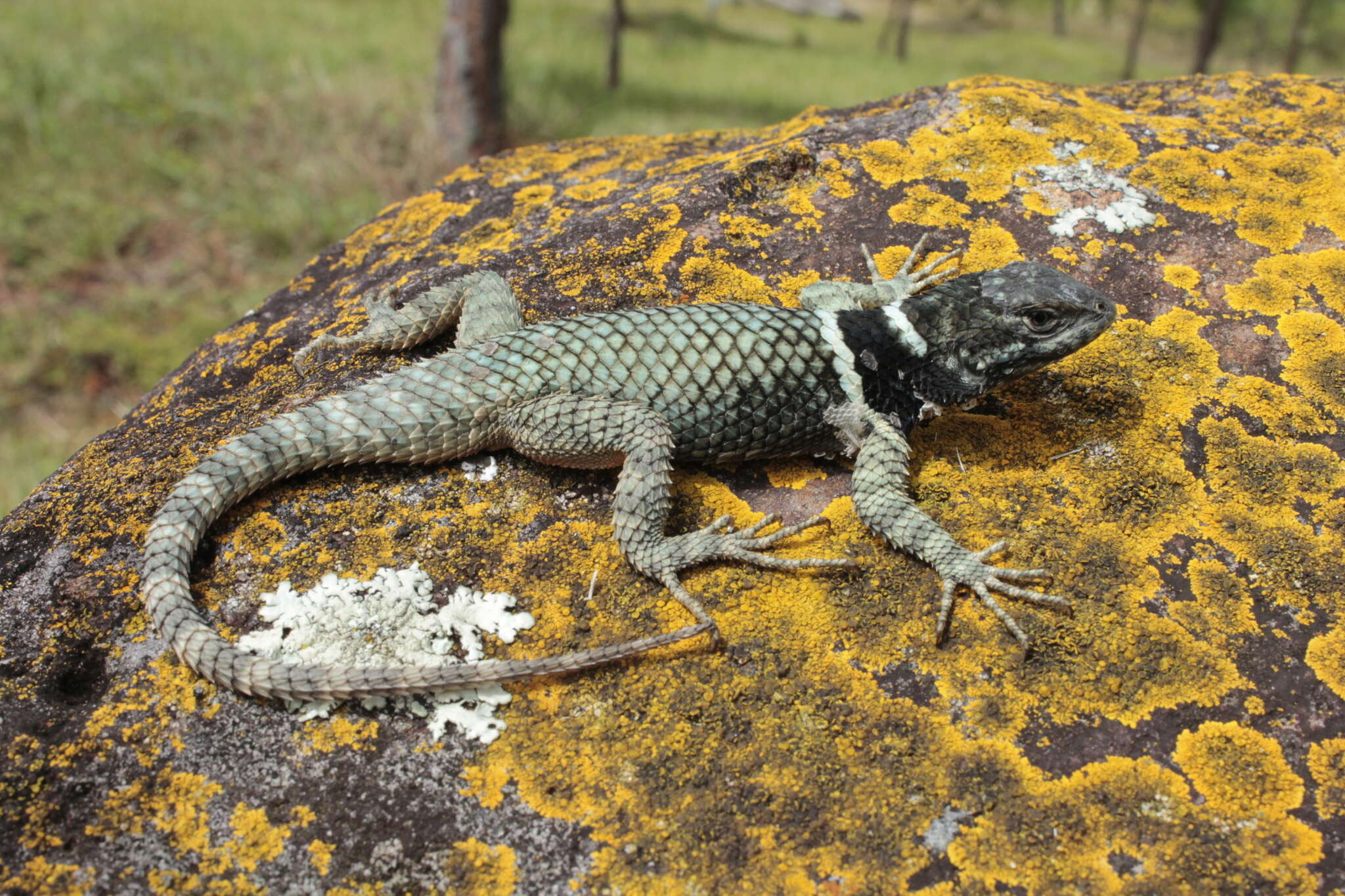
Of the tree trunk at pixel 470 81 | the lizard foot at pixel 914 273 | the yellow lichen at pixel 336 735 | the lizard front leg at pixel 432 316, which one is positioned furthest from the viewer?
the tree trunk at pixel 470 81

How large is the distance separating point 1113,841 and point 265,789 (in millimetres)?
2000

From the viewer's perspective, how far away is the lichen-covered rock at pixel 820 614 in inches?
75.4

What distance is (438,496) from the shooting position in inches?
105

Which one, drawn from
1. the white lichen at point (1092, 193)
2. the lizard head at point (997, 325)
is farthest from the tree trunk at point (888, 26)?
the lizard head at point (997, 325)

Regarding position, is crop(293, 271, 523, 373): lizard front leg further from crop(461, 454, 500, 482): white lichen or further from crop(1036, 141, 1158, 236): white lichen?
crop(1036, 141, 1158, 236): white lichen

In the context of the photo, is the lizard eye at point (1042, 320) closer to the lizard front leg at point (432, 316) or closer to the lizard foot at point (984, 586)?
the lizard foot at point (984, 586)

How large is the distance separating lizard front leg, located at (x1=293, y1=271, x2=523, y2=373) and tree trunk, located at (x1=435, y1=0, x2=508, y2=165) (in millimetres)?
5241

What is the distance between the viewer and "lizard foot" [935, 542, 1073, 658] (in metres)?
2.29

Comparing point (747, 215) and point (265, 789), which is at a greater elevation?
point (747, 215)

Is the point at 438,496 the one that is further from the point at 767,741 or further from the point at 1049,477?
the point at 1049,477

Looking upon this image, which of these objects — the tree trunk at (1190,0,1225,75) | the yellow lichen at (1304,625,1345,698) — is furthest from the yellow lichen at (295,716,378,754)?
the tree trunk at (1190,0,1225,75)

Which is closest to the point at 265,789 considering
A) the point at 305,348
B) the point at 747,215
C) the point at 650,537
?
the point at 650,537

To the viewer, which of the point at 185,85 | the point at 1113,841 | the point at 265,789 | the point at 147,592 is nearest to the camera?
the point at 1113,841

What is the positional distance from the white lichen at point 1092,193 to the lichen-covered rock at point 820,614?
0.07 feet
